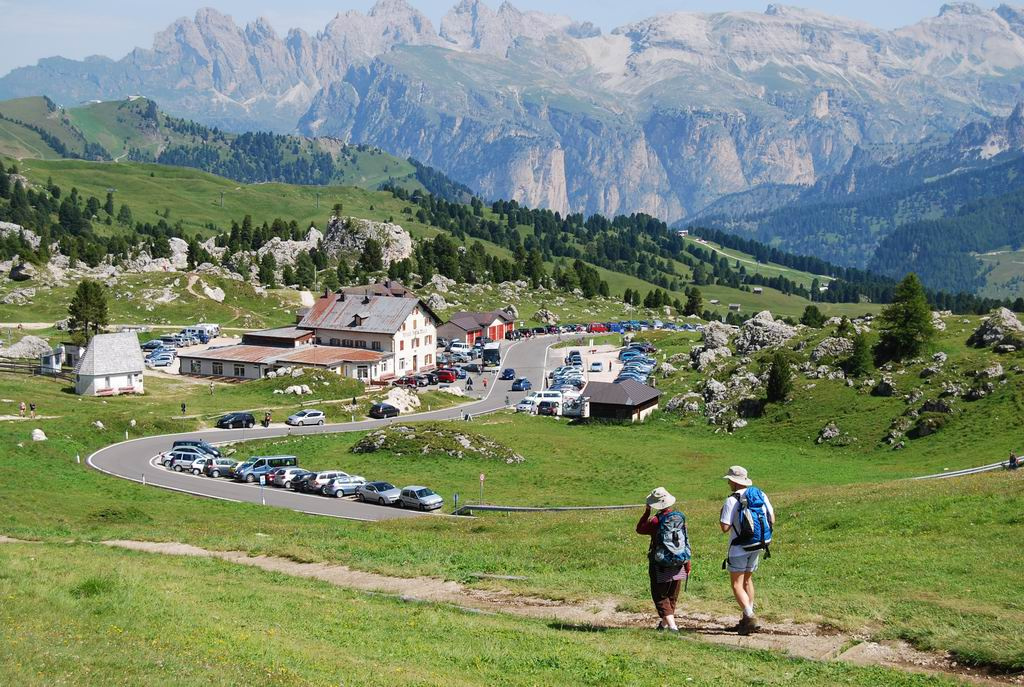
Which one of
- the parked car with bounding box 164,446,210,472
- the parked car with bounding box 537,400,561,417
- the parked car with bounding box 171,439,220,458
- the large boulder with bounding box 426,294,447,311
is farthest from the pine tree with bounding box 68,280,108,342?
the large boulder with bounding box 426,294,447,311

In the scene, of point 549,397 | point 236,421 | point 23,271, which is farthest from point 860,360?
point 23,271

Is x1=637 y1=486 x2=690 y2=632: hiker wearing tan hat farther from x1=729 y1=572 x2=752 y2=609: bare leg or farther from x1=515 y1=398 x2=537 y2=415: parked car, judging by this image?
x1=515 y1=398 x2=537 y2=415: parked car

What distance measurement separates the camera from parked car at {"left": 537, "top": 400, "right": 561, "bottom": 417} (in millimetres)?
102500

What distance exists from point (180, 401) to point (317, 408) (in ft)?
49.2

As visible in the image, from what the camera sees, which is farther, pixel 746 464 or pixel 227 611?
pixel 746 464

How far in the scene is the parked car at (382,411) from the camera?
9625 cm

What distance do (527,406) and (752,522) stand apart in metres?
85.8

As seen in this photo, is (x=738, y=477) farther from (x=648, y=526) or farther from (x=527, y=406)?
(x=527, y=406)

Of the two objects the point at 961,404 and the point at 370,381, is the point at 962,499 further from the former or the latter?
the point at 370,381

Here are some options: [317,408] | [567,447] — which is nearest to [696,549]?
[567,447]

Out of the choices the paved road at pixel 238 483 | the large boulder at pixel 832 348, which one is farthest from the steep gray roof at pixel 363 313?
the large boulder at pixel 832 348

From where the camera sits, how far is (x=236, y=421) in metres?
88.0

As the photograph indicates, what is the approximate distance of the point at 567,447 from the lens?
79.3 metres

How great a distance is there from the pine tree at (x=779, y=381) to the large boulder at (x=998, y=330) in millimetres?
18067
